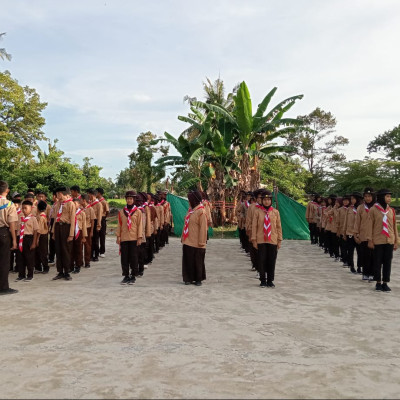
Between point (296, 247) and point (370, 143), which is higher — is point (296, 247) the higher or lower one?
the lower one

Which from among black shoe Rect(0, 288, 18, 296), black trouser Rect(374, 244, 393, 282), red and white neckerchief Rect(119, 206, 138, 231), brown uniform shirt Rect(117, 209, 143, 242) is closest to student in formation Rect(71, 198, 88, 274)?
brown uniform shirt Rect(117, 209, 143, 242)

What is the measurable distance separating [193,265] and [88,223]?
11.4 ft

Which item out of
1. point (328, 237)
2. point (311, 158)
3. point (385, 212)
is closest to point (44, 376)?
point (385, 212)

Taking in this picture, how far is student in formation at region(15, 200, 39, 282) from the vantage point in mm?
8125

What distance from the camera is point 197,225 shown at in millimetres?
7961

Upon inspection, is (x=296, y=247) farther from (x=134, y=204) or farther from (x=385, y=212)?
(x=134, y=204)

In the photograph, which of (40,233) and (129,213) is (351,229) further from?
(40,233)

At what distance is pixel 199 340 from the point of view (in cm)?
450

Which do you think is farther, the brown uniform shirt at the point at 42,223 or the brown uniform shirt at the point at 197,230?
the brown uniform shirt at the point at 42,223

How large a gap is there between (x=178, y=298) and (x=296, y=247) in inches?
336

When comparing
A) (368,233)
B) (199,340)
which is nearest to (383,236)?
(368,233)

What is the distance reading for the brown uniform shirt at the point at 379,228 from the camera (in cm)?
721

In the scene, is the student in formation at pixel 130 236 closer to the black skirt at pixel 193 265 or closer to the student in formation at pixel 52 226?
the black skirt at pixel 193 265

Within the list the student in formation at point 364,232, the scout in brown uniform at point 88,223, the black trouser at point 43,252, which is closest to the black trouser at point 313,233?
the student in formation at point 364,232
